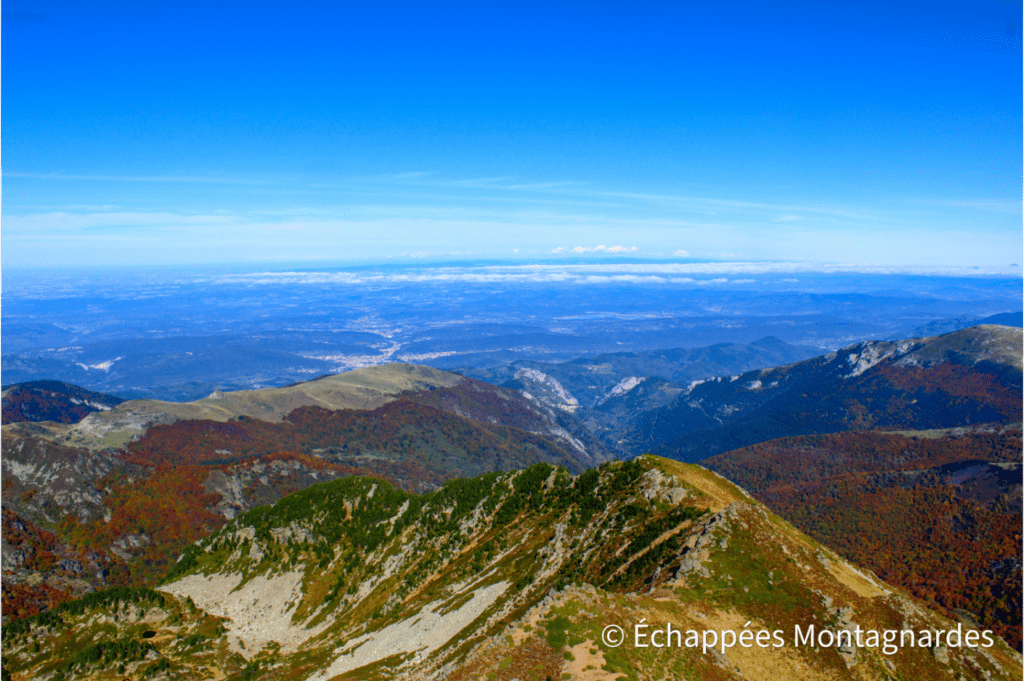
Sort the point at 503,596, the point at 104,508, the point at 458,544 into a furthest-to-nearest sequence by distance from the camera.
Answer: the point at 104,508
the point at 458,544
the point at 503,596

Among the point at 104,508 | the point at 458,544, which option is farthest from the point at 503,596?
the point at 104,508

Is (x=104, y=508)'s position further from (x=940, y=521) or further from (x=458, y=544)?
(x=940, y=521)

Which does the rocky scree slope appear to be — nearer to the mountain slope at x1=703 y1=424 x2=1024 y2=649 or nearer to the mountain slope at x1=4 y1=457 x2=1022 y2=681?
the mountain slope at x1=4 y1=457 x2=1022 y2=681

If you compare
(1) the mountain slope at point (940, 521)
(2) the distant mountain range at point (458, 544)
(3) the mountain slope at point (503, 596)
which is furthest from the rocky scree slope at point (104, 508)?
(1) the mountain slope at point (940, 521)

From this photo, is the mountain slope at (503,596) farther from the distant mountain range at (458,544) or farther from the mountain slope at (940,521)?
the mountain slope at (940,521)

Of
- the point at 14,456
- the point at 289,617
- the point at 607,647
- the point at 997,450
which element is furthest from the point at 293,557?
the point at 997,450
